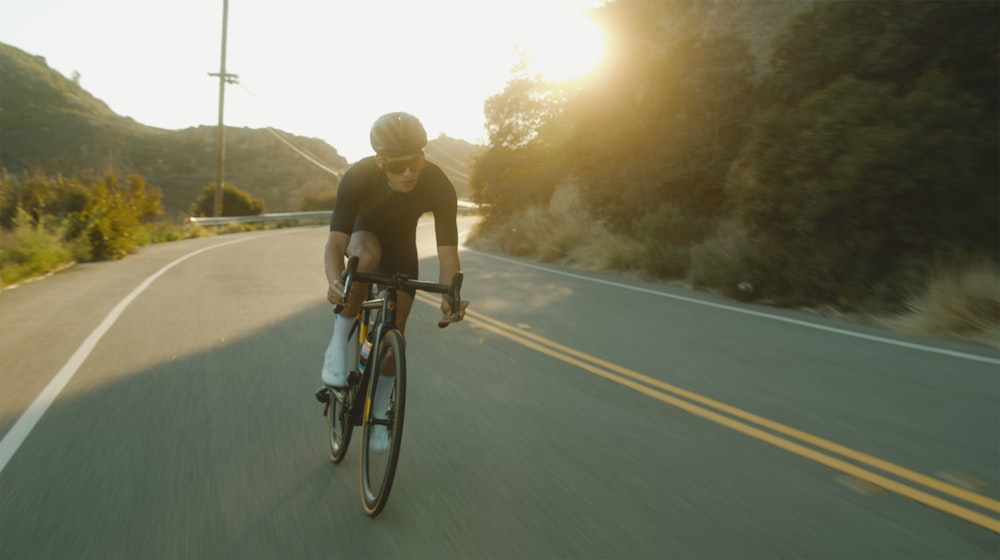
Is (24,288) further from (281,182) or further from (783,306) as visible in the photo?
(281,182)

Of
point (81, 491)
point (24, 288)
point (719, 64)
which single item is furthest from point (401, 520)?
point (719, 64)

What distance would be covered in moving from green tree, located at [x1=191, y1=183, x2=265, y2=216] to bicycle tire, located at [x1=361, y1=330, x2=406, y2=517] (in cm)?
4748

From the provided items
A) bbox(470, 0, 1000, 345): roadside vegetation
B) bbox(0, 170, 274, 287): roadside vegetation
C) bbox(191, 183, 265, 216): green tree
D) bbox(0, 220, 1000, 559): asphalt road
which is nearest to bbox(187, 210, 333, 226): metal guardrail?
bbox(191, 183, 265, 216): green tree

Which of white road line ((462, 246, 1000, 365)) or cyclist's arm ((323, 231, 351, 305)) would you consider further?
white road line ((462, 246, 1000, 365))

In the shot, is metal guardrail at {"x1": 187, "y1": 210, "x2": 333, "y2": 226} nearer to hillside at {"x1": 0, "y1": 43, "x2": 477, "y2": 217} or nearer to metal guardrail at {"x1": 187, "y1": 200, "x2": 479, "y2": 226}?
metal guardrail at {"x1": 187, "y1": 200, "x2": 479, "y2": 226}

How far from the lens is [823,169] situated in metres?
11.0

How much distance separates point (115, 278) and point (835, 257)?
1238 centimetres

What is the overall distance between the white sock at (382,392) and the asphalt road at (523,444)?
0.48 metres

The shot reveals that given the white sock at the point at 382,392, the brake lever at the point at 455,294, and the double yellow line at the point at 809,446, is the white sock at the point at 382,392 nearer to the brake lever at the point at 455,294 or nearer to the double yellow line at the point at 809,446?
the brake lever at the point at 455,294

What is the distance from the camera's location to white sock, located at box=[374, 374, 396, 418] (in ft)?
12.5

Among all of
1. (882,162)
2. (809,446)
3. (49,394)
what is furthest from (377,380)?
(882,162)

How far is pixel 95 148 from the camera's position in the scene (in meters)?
74.1

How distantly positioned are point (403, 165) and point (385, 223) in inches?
21.8

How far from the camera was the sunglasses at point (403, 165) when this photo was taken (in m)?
3.74
